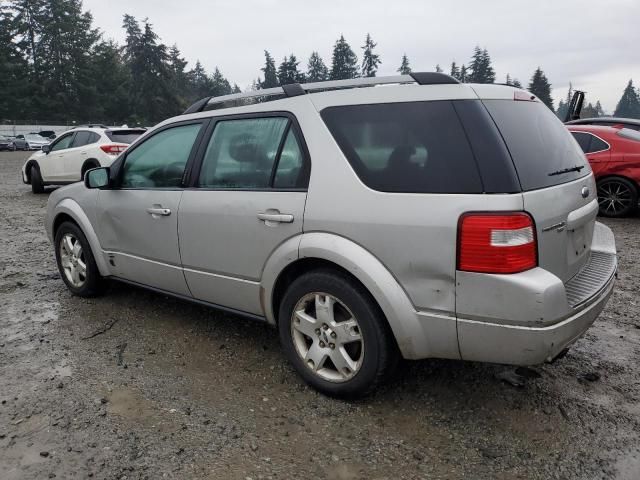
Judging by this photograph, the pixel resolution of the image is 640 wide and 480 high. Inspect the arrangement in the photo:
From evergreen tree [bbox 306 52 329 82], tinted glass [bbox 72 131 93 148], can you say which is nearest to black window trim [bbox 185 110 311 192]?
tinted glass [bbox 72 131 93 148]

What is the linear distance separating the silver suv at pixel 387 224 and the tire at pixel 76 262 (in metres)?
1.20

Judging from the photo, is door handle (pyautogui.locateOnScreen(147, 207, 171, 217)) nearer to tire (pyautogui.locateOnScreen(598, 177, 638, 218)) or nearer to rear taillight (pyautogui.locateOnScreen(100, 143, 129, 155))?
tire (pyautogui.locateOnScreen(598, 177, 638, 218))

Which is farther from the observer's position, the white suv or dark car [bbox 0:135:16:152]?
dark car [bbox 0:135:16:152]

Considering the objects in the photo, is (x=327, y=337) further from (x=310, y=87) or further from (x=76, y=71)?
(x=76, y=71)

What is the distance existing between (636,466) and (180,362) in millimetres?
2688

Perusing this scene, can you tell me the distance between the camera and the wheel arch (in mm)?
2473

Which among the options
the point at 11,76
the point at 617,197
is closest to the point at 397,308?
the point at 617,197

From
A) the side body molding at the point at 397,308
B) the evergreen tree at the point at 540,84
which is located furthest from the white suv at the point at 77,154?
the evergreen tree at the point at 540,84

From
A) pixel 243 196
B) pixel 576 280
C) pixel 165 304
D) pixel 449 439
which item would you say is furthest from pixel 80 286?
pixel 576 280

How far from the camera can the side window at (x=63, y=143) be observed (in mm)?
→ 12056

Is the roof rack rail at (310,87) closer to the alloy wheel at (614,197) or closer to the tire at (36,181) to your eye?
the alloy wheel at (614,197)

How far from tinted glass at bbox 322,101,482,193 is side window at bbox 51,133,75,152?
1126cm

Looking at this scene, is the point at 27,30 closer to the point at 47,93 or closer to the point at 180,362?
the point at 47,93

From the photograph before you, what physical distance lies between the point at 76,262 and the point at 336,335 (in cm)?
296
